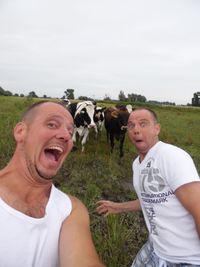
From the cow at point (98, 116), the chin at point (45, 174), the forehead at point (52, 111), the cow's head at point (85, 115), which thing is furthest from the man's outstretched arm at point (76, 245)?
the cow at point (98, 116)

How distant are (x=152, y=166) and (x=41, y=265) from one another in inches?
42.0

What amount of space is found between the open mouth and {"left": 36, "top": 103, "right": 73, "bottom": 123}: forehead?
0.58 ft

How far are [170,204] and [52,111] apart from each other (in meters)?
0.95

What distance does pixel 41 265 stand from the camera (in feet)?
5.97

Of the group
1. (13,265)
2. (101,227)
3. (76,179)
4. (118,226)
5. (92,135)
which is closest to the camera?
(13,265)

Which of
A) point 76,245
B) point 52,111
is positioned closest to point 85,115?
point 52,111

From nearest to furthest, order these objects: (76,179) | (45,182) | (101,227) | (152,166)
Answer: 1. (45,182)
2. (152,166)
3. (101,227)
4. (76,179)

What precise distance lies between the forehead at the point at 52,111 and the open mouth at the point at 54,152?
178mm

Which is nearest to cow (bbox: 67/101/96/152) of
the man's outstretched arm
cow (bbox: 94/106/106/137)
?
cow (bbox: 94/106/106/137)

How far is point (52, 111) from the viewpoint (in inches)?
85.4

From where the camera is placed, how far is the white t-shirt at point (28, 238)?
173 centimetres

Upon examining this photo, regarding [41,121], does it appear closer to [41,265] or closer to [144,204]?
[41,265]

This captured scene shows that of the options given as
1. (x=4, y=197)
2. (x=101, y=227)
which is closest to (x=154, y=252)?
(x=4, y=197)

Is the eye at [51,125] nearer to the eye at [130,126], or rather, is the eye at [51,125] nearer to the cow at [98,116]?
the eye at [130,126]
